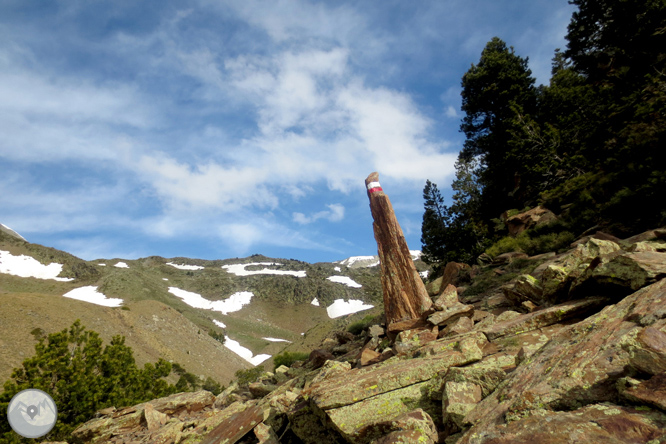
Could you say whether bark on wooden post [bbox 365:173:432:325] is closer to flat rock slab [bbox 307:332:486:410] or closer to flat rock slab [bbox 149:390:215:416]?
flat rock slab [bbox 307:332:486:410]

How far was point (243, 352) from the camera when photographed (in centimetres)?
9800

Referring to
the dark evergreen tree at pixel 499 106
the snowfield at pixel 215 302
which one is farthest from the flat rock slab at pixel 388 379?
the snowfield at pixel 215 302

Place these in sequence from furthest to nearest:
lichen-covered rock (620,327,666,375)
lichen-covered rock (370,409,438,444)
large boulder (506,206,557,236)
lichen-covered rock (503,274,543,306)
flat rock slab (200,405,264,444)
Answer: large boulder (506,206,557,236) → lichen-covered rock (503,274,543,306) → flat rock slab (200,405,264,444) → lichen-covered rock (370,409,438,444) → lichen-covered rock (620,327,666,375)

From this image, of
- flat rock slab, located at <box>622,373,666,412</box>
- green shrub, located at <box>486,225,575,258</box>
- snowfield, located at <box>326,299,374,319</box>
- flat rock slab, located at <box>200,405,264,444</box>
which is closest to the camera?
flat rock slab, located at <box>622,373,666,412</box>

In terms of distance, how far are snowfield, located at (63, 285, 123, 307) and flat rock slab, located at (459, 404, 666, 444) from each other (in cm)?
13251

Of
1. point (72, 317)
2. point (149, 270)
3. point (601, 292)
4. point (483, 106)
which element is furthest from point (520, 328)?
point (149, 270)

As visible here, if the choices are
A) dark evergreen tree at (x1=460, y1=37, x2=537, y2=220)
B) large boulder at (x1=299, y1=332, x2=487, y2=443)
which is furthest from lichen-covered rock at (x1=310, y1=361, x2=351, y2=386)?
dark evergreen tree at (x1=460, y1=37, x2=537, y2=220)

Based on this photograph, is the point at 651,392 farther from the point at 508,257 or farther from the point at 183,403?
the point at 508,257

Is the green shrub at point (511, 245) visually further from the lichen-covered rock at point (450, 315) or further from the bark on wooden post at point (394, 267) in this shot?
the lichen-covered rock at point (450, 315)

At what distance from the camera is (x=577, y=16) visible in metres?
35.9

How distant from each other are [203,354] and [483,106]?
69.6 meters

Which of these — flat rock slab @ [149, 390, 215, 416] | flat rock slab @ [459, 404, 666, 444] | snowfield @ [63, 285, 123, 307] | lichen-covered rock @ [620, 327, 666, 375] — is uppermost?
snowfield @ [63, 285, 123, 307]

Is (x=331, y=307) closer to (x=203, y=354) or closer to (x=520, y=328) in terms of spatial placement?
(x=203, y=354)

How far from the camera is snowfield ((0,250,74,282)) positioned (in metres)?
134
